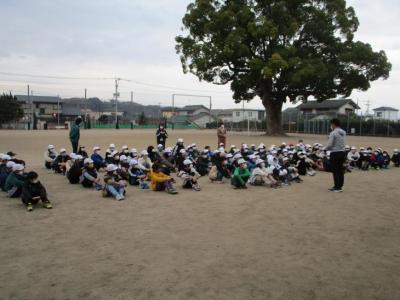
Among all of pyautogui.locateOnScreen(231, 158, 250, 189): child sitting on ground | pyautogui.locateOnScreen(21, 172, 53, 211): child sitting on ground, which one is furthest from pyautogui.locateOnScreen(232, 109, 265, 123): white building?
pyautogui.locateOnScreen(21, 172, 53, 211): child sitting on ground

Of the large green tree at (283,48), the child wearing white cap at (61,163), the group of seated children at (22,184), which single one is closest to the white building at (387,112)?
the large green tree at (283,48)

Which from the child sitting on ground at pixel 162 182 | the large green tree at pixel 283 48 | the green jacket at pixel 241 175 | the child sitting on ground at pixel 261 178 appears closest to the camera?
the child sitting on ground at pixel 162 182

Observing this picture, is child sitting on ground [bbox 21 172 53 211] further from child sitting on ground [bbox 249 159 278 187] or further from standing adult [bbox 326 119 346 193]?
standing adult [bbox 326 119 346 193]

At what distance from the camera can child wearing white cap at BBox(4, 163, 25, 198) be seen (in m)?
8.47

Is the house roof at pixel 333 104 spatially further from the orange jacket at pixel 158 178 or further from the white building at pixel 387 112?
the orange jacket at pixel 158 178

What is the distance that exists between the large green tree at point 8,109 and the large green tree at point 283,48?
3085 cm

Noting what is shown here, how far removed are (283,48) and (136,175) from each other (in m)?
24.0

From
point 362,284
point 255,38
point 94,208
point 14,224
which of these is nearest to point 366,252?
point 362,284

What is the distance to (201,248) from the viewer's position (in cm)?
531

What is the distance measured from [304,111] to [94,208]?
62.1m

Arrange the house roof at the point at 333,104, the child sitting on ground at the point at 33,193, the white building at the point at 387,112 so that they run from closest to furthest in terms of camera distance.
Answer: the child sitting on ground at the point at 33,193
the house roof at the point at 333,104
the white building at the point at 387,112

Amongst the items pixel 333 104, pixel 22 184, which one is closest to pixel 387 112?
pixel 333 104

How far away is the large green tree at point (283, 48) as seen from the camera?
99.1 feet

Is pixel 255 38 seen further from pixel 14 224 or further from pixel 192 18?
pixel 14 224
